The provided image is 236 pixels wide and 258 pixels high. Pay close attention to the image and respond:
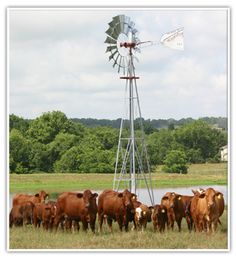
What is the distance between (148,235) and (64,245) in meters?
1.52

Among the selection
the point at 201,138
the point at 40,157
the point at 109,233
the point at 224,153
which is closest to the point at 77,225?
the point at 109,233

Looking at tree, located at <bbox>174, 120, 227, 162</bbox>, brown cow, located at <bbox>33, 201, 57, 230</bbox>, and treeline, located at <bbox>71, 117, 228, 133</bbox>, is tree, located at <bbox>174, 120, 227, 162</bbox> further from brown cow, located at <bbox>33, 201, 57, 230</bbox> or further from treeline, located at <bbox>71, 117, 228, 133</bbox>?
brown cow, located at <bbox>33, 201, 57, 230</bbox>

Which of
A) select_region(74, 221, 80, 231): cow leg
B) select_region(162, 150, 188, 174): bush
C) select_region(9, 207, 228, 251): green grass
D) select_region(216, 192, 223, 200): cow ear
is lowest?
select_region(9, 207, 228, 251): green grass

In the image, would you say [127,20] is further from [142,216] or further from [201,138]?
[142,216]

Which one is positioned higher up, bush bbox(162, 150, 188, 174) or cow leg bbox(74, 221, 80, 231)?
bush bbox(162, 150, 188, 174)

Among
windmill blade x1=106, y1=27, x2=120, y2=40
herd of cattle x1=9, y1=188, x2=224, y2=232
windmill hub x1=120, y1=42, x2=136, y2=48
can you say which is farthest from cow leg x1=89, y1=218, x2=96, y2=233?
windmill blade x1=106, y1=27, x2=120, y2=40

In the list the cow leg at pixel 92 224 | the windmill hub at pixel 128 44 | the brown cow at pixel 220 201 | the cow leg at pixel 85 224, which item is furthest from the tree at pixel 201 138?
the cow leg at pixel 85 224

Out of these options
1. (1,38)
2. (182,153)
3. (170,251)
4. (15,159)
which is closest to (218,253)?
(170,251)

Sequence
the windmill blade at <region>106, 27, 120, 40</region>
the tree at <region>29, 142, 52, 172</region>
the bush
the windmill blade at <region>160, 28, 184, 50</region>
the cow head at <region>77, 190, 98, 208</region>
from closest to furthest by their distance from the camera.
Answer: the windmill blade at <region>160, 28, 184, 50</region>, the windmill blade at <region>106, 27, 120, 40</region>, the cow head at <region>77, 190, 98, 208</region>, the tree at <region>29, 142, 52, 172</region>, the bush

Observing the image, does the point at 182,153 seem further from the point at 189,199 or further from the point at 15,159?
the point at 15,159

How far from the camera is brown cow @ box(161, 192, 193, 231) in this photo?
2158 centimetres

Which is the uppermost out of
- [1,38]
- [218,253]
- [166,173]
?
[1,38]

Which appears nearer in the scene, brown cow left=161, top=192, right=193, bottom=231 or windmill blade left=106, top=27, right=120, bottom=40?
windmill blade left=106, top=27, right=120, bottom=40

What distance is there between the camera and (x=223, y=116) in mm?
20922
